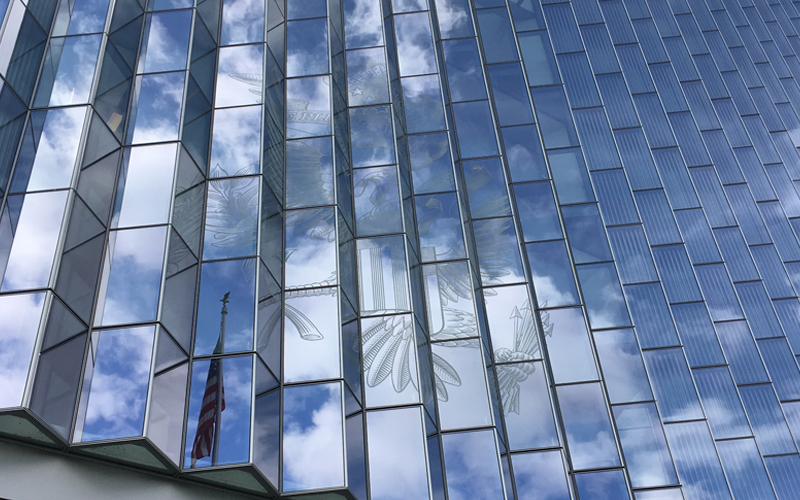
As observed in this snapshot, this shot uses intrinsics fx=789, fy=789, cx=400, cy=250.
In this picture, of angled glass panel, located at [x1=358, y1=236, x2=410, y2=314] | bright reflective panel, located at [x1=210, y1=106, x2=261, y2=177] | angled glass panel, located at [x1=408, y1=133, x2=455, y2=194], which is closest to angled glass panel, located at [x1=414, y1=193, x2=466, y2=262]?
angled glass panel, located at [x1=408, y1=133, x2=455, y2=194]

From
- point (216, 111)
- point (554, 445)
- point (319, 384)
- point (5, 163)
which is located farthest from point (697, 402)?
point (5, 163)

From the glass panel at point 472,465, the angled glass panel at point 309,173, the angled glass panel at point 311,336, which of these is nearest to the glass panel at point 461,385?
the glass panel at point 472,465

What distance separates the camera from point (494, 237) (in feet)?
82.8

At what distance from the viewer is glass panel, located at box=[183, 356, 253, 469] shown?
635 inches

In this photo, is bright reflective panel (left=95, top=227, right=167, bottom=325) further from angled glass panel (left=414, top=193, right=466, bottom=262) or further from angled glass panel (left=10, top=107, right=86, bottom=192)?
angled glass panel (left=414, top=193, right=466, bottom=262)

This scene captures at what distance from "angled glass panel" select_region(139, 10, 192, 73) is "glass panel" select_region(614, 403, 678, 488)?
1604cm

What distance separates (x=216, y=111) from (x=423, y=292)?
7858mm

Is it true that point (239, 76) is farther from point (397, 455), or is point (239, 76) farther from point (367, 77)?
point (397, 455)

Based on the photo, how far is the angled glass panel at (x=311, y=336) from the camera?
18922mm

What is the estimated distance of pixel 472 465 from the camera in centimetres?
1991

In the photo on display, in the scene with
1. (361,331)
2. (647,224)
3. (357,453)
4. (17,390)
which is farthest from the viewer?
(647,224)

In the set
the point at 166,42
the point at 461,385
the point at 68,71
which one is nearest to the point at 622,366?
the point at 461,385

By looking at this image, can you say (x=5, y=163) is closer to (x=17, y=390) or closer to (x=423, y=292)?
(x=17, y=390)

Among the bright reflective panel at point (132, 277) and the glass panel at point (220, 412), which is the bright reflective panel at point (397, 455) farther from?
the bright reflective panel at point (132, 277)
